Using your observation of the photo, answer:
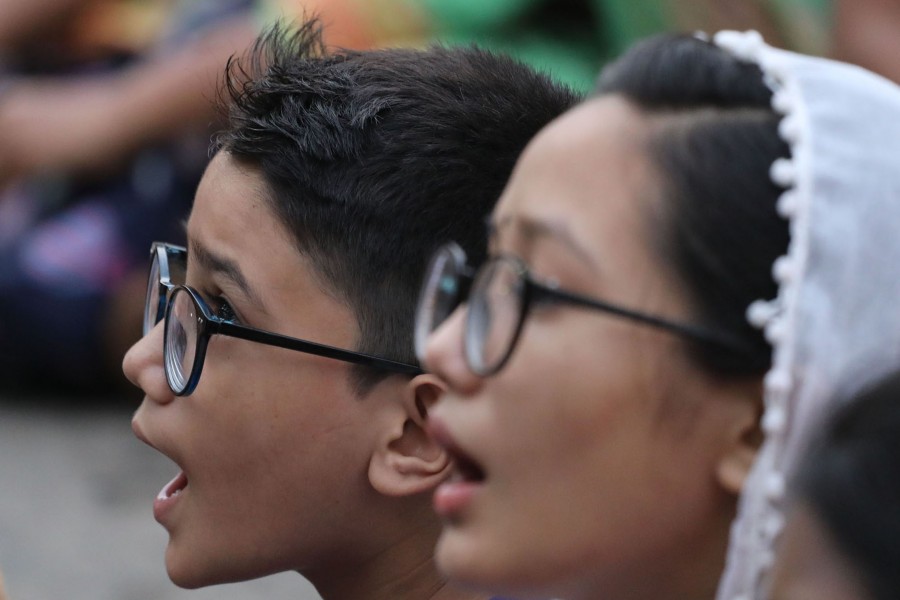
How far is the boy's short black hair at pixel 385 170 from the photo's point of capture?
5.76ft

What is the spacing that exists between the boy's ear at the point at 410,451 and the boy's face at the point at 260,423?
3cm

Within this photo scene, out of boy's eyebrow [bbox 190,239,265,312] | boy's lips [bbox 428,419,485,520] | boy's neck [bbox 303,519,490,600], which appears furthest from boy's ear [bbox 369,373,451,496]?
boy's lips [bbox 428,419,485,520]

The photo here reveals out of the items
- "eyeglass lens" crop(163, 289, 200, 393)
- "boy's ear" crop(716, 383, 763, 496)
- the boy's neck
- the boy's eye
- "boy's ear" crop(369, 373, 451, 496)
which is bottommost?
the boy's neck

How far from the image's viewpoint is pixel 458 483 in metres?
1.35

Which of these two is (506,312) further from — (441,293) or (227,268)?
(227,268)

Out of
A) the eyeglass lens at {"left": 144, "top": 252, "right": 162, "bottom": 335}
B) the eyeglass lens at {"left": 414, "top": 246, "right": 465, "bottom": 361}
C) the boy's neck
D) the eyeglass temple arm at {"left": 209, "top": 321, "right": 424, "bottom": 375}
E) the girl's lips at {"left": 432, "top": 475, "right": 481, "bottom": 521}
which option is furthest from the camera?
the eyeglass lens at {"left": 144, "top": 252, "right": 162, "bottom": 335}

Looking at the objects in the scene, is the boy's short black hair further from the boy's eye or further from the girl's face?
the girl's face

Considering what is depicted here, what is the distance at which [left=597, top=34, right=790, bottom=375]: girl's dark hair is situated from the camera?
123 cm

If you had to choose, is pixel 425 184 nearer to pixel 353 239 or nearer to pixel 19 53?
pixel 353 239

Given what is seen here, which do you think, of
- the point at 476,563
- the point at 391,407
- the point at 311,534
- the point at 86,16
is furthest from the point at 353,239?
Answer: the point at 86,16

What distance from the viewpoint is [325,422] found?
174 centimetres

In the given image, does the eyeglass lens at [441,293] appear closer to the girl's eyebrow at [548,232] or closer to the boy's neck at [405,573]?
the girl's eyebrow at [548,232]

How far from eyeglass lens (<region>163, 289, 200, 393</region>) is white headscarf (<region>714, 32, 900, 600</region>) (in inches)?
33.4

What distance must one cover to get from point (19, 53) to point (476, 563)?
4298mm
